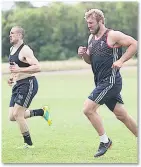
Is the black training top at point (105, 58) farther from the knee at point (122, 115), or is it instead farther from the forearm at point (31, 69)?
the forearm at point (31, 69)

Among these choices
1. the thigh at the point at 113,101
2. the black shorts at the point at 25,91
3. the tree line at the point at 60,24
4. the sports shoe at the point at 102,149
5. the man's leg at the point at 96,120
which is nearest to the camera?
the man's leg at the point at 96,120

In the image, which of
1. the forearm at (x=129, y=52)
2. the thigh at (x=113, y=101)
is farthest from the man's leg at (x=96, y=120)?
the forearm at (x=129, y=52)

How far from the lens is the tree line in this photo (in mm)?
9641

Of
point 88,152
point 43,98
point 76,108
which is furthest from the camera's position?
point 43,98

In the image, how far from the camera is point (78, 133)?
10047mm

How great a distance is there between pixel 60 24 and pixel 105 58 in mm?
4894

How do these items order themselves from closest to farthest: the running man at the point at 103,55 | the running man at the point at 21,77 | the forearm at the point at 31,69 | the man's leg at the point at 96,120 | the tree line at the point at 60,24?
1. the running man at the point at 103,55
2. the man's leg at the point at 96,120
3. the forearm at the point at 31,69
4. the running man at the point at 21,77
5. the tree line at the point at 60,24

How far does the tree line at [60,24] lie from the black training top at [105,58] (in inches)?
48.7

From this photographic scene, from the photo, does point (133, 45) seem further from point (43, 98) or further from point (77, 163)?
point (43, 98)

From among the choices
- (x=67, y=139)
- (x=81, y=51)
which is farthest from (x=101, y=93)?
(x=67, y=139)

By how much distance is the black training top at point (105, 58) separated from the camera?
7473 millimetres

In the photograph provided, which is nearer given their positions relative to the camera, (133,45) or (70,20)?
(133,45)

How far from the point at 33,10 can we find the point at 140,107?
4271 millimetres

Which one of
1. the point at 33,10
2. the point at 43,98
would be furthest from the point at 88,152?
the point at 43,98
